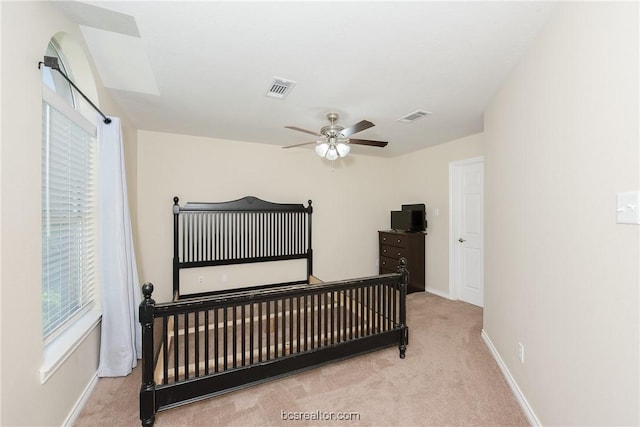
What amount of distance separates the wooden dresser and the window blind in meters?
3.87

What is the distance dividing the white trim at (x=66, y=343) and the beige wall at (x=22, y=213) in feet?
0.20

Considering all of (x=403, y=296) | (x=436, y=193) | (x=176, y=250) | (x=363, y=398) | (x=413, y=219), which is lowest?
(x=363, y=398)

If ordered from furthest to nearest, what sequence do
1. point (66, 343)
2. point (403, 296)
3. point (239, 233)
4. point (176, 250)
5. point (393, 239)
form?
point (393, 239), point (239, 233), point (176, 250), point (403, 296), point (66, 343)

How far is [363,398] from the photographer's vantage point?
196cm

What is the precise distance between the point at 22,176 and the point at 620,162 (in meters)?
→ 2.56

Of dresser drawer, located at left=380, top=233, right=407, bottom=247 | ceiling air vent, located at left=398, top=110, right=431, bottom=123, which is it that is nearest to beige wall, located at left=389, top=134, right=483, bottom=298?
dresser drawer, located at left=380, top=233, right=407, bottom=247

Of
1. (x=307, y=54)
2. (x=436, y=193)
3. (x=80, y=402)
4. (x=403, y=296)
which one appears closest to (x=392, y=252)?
(x=436, y=193)

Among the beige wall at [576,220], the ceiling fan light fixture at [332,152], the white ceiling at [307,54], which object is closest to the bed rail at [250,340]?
the beige wall at [576,220]

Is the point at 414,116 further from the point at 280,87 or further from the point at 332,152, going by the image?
the point at 280,87

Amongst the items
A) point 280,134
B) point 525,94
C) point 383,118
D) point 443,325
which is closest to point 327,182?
point 280,134

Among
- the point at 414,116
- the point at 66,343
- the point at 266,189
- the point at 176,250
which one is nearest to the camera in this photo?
the point at 66,343

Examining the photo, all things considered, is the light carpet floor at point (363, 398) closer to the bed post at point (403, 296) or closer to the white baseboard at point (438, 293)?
the bed post at point (403, 296)

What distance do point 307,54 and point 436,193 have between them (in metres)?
3.26

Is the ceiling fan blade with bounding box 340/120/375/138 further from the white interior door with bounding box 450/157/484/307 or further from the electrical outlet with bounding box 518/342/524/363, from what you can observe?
the white interior door with bounding box 450/157/484/307
